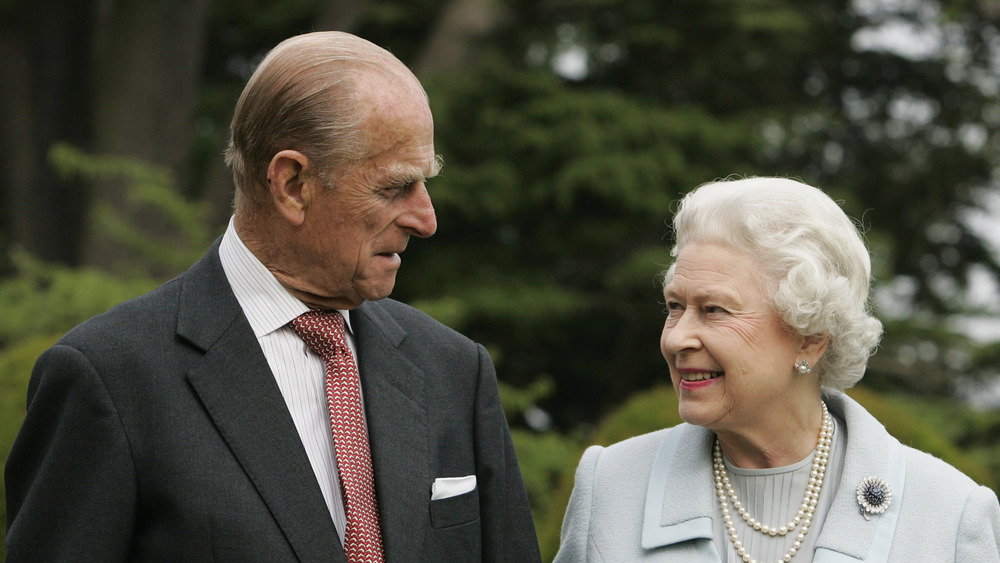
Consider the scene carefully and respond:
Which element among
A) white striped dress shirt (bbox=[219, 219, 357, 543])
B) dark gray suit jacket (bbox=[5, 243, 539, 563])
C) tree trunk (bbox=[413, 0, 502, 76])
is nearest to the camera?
dark gray suit jacket (bbox=[5, 243, 539, 563])

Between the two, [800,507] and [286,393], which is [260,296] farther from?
[800,507]

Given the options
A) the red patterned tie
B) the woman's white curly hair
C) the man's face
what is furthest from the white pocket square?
the woman's white curly hair

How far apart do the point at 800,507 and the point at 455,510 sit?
86cm

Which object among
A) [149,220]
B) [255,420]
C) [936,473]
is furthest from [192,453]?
[149,220]

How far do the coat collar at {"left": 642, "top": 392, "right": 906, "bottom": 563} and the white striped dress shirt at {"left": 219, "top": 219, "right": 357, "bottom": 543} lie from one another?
0.85 m

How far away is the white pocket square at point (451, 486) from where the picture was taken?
2.58m

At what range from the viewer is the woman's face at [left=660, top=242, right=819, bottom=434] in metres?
2.69

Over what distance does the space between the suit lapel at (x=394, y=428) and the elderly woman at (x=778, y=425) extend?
563 millimetres

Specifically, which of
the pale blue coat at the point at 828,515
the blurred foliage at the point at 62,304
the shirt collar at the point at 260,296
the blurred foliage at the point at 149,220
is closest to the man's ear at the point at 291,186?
the shirt collar at the point at 260,296

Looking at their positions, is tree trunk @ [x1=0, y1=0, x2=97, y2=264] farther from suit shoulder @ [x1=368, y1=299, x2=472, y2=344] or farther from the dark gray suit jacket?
the dark gray suit jacket

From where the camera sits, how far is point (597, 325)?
1066 cm

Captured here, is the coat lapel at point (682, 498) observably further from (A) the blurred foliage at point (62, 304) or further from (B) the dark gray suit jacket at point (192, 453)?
(A) the blurred foliage at point (62, 304)

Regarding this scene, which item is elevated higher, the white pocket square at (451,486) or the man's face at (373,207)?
the man's face at (373,207)

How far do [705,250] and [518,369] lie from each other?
25.6ft
